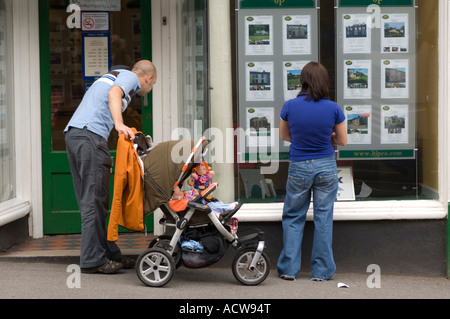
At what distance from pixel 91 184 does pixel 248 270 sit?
4.79 ft

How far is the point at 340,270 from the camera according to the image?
7188 mm

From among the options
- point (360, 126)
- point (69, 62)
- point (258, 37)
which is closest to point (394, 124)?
point (360, 126)

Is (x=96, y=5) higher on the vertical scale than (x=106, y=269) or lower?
higher

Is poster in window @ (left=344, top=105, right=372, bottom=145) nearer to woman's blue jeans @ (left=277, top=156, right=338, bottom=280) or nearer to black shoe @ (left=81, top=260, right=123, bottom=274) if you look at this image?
woman's blue jeans @ (left=277, top=156, right=338, bottom=280)

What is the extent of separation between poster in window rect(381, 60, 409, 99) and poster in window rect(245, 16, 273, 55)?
1062 millimetres

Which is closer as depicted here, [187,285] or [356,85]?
[187,285]

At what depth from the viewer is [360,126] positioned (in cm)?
737

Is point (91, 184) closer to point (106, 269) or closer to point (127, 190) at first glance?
point (127, 190)

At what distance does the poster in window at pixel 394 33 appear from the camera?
287 inches

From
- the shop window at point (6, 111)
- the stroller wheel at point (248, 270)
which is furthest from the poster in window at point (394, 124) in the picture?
the shop window at point (6, 111)

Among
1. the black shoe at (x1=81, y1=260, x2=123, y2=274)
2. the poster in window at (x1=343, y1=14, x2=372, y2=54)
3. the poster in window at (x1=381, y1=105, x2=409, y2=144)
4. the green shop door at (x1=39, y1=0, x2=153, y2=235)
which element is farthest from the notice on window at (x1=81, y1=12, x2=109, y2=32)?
the poster in window at (x1=381, y1=105, x2=409, y2=144)

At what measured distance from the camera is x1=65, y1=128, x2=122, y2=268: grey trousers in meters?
6.55

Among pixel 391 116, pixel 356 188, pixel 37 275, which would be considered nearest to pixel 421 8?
pixel 391 116

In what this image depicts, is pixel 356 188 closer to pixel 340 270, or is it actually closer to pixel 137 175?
pixel 340 270
